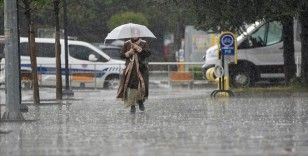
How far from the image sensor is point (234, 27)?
95.9 feet

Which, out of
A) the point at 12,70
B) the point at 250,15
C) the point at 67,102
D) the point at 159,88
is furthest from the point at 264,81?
the point at 12,70

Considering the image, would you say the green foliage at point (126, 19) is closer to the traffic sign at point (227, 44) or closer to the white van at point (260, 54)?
the white van at point (260, 54)

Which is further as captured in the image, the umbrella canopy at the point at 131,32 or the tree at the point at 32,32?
the tree at the point at 32,32

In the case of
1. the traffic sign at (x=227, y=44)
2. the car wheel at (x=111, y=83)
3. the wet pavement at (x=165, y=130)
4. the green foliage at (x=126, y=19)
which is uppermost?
the green foliage at (x=126, y=19)

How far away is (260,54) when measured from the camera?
116 ft

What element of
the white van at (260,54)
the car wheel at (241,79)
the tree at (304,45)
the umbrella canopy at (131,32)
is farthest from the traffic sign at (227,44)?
the white van at (260,54)

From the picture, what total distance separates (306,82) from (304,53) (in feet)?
3.03

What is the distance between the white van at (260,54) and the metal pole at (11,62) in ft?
59.1

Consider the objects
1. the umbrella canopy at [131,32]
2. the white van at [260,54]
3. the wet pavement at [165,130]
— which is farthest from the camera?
the white van at [260,54]

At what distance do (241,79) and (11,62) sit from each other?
1794cm

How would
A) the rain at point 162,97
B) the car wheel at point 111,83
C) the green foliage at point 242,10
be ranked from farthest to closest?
the car wheel at point 111,83 < the green foliage at point 242,10 < the rain at point 162,97

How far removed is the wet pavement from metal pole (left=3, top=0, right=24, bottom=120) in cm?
43

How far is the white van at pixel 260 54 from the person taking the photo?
35344 millimetres

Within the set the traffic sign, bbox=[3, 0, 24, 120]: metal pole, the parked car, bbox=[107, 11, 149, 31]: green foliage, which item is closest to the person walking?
bbox=[3, 0, 24, 120]: metal pole
